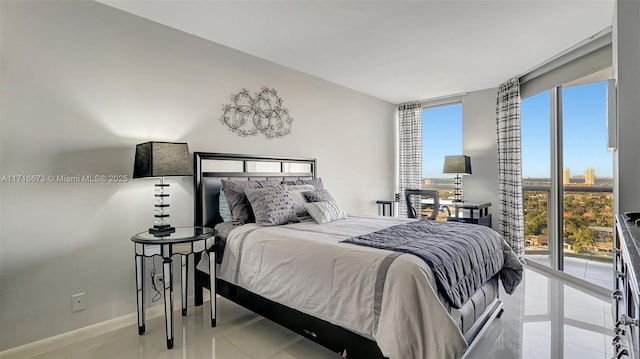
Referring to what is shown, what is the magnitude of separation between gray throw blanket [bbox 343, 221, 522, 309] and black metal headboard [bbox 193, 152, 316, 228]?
5.26 feet

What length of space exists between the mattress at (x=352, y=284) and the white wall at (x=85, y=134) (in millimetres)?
985

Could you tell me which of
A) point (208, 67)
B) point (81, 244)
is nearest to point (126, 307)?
point (81, 244)

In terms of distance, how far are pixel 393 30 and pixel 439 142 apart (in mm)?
3103

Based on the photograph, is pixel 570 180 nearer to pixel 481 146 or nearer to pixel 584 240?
pixel 584 240

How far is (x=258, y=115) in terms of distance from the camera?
144 inches

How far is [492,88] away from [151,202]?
4813 mm

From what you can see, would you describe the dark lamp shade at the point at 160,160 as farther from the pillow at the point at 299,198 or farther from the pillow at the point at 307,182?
the pillow at the point at 307,182

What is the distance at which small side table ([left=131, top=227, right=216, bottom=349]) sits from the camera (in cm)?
222

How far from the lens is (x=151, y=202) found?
2.77m

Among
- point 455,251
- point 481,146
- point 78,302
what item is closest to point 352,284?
point 455,251

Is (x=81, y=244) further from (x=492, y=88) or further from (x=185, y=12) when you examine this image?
Result: (x=492, y=88)

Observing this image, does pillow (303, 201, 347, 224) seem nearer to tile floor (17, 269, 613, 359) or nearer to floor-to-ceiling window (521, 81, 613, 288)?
tile floor (17, 269, 613, 359)

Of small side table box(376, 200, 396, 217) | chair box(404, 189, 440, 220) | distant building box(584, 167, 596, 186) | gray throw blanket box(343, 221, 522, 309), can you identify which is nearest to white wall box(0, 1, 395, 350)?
gray throw blanket box(343, 221, 522, 309)

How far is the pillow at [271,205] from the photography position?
2.80 meters
